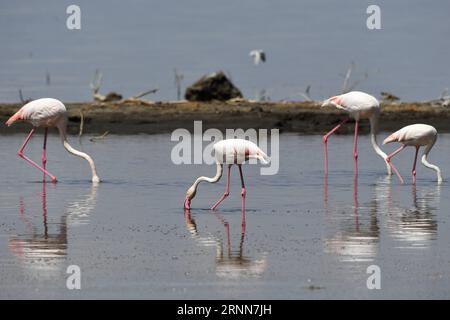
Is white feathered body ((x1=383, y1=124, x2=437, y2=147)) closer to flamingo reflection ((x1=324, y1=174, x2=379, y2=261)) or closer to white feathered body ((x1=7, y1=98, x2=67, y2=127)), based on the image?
flamingo reflection ((x1=324, y1=174, x2=379, y2=261))

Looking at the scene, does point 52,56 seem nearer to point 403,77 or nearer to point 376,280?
point 403,77

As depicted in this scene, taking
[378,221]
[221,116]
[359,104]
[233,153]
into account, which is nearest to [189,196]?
[233,153]

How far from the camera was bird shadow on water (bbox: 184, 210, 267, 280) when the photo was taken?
10414 millimetres

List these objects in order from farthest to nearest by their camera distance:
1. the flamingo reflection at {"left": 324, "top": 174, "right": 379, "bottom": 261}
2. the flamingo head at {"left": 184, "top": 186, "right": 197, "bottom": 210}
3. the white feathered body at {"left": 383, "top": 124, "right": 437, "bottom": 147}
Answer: the white feathered body at {"left": 383, "top": 124, "right": 437, "bottom": 147}, the flamingo head at {"left": 184, "top": 186, "right": 197, "bottom": 210}, the flamingo reflection at {"left": 324, "top": 174, "right": 379, "bottom": 261}

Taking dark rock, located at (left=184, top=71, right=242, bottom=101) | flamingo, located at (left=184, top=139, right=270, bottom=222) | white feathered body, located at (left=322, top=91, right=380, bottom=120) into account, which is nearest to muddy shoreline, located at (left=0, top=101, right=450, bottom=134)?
dark rock, located at (left=184, top=71, right=242, bottom=101)

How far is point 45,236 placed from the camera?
1241cm

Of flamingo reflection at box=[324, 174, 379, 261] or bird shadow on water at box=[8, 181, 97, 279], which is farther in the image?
flamingo reflection at box=[324, 174, 379, 261]

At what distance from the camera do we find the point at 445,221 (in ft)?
44.1

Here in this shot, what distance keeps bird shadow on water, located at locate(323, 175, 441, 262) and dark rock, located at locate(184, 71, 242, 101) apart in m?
15.0

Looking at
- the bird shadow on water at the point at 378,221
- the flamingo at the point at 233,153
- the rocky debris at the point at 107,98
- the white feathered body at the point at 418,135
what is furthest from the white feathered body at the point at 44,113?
the rocky debris at the point at 107,98

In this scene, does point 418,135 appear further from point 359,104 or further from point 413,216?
point 413,216

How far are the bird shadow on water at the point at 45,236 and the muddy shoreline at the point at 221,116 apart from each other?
12.2 m

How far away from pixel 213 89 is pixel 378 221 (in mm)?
18973

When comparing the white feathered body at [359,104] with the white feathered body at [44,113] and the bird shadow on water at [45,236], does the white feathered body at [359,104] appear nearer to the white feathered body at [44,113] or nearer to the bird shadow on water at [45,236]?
the white feathered body at [44,113]
